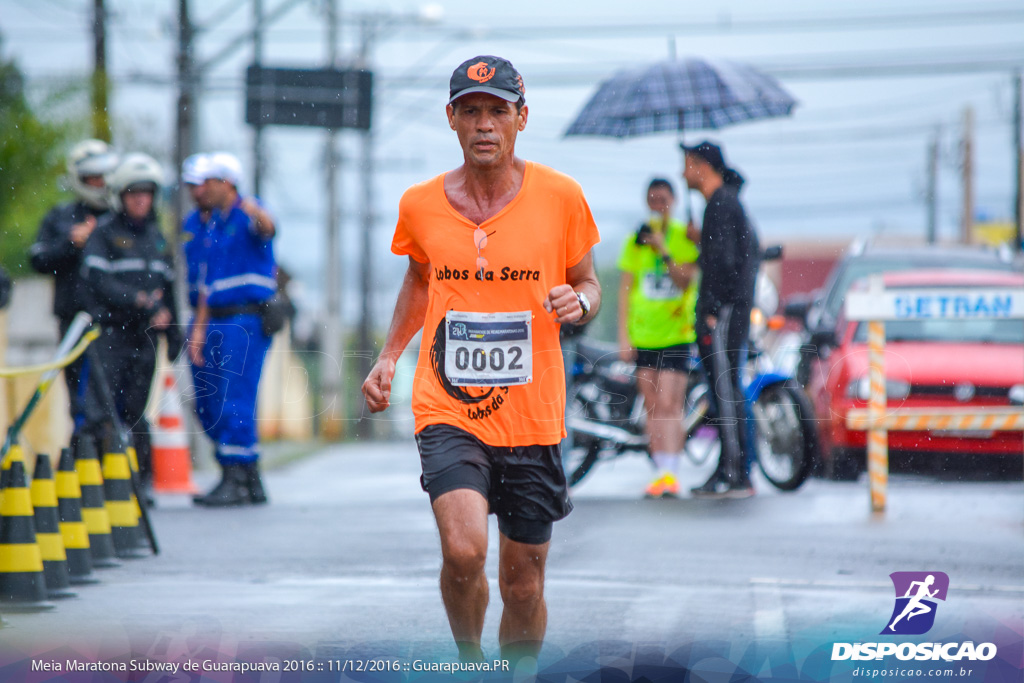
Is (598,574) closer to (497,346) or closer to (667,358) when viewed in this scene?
(497,346)

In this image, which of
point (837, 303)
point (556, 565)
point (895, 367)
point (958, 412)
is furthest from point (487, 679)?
point (837, 303)

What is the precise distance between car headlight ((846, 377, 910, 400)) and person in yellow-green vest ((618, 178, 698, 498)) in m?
1.17

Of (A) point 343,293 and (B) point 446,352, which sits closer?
(B) point 446,352

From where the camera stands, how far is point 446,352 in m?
3.99

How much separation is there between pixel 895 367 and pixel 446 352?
18.1ft

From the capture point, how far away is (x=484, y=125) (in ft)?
12.8

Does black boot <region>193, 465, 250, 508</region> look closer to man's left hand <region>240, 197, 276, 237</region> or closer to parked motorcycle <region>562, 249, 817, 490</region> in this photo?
man's left hand <region>240, 197, 276, 237</region>

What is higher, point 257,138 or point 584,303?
point 257,138

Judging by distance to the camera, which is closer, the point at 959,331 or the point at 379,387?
the point at 379,387

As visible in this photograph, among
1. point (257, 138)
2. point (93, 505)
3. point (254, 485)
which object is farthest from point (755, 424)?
point (257, 138)

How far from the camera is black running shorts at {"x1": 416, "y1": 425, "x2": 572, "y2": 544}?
3.89m

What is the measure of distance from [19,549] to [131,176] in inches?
125

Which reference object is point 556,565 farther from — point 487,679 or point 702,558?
point 487,679

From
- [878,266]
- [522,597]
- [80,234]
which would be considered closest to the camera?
[522,597]
